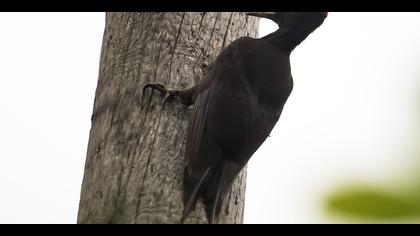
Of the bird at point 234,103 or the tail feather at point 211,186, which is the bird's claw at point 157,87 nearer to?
the bird at point 234,103

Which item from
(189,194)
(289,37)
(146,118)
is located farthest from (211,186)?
(289,37)

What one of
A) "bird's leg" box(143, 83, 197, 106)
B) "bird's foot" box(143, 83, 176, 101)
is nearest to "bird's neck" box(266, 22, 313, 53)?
"bird's leg" box(143, 83, 197, 106)

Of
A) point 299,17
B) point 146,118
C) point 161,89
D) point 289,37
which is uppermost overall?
point 299,17

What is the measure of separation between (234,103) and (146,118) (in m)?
0.52

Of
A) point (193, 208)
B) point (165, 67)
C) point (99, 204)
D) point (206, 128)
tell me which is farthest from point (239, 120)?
point (99, 204)

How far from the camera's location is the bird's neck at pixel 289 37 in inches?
158

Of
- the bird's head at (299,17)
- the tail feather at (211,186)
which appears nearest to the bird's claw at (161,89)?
the tail feather at (211,186)

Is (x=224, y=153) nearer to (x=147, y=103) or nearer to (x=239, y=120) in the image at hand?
(x=239, y=120)

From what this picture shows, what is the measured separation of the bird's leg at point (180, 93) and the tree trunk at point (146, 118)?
1.3 inches

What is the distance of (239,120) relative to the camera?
3.42 m

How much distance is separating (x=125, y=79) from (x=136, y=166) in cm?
56

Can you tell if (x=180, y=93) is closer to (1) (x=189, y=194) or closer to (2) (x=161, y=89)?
(2) (x=161, y=89)

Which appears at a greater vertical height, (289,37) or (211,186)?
(289,37)

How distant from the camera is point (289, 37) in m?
4.01
